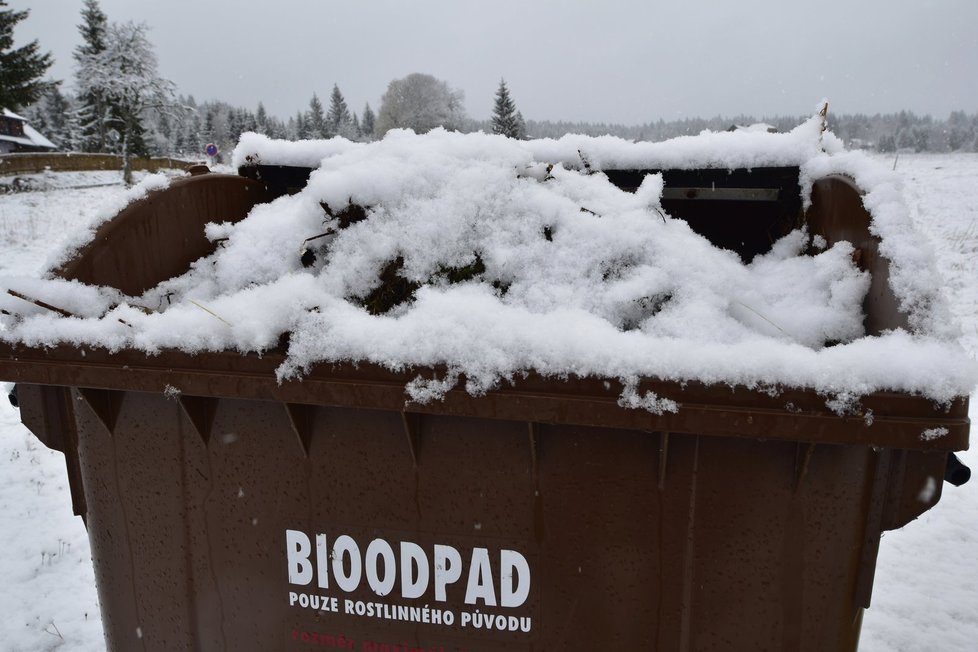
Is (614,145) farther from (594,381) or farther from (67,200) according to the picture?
(67,200)

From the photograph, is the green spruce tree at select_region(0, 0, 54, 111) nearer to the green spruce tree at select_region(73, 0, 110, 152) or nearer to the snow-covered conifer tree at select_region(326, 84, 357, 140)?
the green spruce tree at select_region(73, 0, 110, 152)

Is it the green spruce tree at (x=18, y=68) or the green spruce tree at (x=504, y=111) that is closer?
the green spruce tree at (x=18, y=68)

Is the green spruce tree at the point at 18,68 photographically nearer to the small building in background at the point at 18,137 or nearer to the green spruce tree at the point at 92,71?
the green spruce tree at the point at 92,71

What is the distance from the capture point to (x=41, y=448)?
17.5 ft

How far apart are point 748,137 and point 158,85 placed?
34787mm

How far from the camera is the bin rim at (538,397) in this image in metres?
1.12

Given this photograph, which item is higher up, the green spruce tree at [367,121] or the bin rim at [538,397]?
the green spruce tree at [367,121]

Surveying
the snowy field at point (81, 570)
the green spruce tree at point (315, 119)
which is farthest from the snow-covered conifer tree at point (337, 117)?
the snowy field at point (81, 570)

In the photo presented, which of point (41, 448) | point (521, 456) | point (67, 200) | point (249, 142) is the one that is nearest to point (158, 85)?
point (67, 200)

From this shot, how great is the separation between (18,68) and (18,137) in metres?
21.5

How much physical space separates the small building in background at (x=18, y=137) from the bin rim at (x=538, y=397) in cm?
5108

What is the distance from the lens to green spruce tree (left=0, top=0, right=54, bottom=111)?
80.1 feet

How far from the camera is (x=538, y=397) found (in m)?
1.25

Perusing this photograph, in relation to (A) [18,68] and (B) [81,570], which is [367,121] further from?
(B) [81,570]
